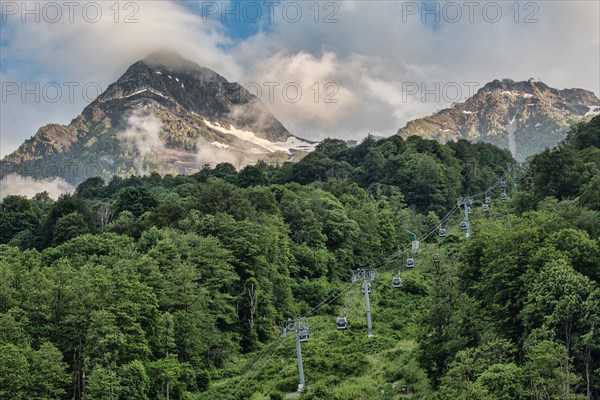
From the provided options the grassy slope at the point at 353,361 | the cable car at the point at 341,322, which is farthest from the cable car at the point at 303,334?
the grassy slope at the point at 353,361

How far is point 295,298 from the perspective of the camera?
2496 inches

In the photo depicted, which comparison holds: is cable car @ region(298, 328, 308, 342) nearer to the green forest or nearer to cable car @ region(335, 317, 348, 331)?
cable car @ region(335, 317, 348, 331)

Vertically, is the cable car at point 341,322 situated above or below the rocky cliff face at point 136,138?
below

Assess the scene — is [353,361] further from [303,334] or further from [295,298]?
[295,298]

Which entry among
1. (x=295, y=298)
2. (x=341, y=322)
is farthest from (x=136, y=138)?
(x=341, y=322)

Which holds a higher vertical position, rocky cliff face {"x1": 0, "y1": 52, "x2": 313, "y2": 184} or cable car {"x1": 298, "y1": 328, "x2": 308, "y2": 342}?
rocky cliff face {"x1": 0, "y1": 52, "x2": 313, "y2": 184}

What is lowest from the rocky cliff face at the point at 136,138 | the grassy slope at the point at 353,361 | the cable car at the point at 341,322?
the grassy slope at the point at 353,361

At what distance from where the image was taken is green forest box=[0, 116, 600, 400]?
32469 mm

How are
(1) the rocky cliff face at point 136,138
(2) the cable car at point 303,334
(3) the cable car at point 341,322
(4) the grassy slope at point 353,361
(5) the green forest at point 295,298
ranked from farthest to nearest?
(1) the rocky cliff face at point 136,138 < (3) the cable car at point 341,322 < (2) the cable car at point 303,334 < (4) the grassy slope at point 353,361 < (5) the green forest at point 295,298

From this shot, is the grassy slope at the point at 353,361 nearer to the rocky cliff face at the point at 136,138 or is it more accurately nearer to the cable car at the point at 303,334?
the cable car at the point at 303,334

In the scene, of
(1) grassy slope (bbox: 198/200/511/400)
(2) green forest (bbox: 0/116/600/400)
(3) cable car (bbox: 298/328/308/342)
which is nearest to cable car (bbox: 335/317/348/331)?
(3) cable car (bbox: 298/328/308/342)

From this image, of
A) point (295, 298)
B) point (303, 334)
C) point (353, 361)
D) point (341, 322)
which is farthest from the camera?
point (295, 298)

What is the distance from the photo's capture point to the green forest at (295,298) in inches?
1278

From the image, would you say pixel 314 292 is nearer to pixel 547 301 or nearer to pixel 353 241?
pixel 353 241
